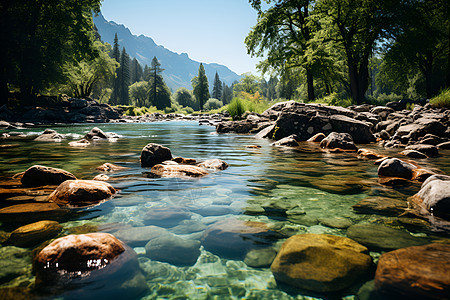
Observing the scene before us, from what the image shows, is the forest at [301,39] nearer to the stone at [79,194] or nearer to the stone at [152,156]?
the stone at [152,156]

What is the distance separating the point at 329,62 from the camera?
66.1ft

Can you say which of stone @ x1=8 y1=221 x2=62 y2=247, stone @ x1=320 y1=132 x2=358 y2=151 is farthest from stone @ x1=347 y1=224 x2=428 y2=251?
stone @ x1=320 y1=132 x2=358 y2=151

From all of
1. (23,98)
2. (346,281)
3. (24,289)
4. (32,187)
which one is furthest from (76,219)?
(23,98)

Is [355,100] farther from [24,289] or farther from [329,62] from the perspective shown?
[24,289]

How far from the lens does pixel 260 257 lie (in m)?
1.73

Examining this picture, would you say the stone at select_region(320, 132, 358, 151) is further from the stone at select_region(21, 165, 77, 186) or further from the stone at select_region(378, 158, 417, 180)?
the stone at select_region(21, 165, 77, 186)

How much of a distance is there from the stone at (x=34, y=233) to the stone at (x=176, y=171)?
2.15 metres

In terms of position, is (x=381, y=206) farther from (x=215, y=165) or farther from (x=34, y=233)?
(x=34, y=233)

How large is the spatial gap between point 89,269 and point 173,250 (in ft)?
1.78

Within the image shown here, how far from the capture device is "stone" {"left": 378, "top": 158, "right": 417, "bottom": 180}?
395 centimetres

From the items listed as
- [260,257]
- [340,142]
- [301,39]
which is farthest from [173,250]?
[301,39]

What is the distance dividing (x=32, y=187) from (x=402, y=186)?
5.22 metres

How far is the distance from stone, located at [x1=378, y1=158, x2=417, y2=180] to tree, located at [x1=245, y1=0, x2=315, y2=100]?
58.7 ft

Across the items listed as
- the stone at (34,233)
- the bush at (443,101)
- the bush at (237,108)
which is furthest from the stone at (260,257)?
the bush at (237,108)
